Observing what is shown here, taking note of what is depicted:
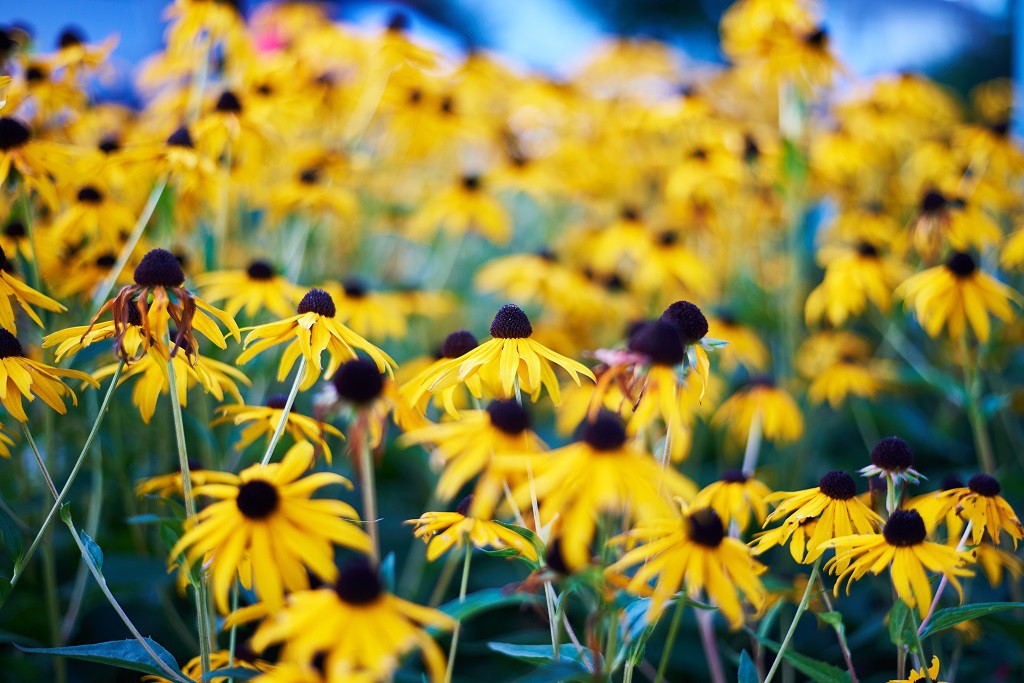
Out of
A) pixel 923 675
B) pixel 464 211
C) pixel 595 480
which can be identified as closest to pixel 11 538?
pixel 595 480

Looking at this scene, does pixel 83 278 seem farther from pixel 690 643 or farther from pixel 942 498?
pixel 942 498

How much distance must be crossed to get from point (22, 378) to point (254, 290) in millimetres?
605

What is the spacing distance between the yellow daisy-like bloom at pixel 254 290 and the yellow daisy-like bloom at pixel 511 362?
601 millimetres

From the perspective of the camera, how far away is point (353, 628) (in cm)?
72

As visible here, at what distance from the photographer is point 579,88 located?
3.67 m

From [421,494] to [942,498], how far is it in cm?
159

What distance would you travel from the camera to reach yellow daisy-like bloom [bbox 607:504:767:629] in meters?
0.88

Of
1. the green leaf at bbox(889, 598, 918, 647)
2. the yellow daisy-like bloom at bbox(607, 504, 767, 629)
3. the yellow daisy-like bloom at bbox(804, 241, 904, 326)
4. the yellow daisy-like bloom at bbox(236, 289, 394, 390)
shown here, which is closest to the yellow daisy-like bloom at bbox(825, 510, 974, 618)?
the green leaf at bbox(889, 598, 918, 647)

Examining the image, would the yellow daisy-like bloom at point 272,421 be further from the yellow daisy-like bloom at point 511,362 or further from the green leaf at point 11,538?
the green leaf at point 11,538

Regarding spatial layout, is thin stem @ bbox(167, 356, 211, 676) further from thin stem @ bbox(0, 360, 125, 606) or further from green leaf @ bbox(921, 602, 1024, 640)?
green leaf @ bbox(921, 602, 1024, 640)

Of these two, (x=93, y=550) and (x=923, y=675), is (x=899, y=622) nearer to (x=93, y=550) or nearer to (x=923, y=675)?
(x=923, y=675)

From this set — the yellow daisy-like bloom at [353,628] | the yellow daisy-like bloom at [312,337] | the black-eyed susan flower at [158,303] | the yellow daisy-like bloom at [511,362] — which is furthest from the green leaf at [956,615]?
the black-eyed susan flower at [158,303]

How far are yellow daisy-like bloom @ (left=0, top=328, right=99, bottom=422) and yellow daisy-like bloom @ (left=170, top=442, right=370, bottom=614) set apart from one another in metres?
0.40

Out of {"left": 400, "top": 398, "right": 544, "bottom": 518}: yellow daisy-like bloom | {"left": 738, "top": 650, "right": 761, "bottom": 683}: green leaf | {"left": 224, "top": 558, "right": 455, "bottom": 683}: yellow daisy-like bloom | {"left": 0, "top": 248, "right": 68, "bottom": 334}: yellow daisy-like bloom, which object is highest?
{"left": 0, "top": 248, "right": 68, "bottom": 334}: yellow daisy-like bloom
